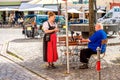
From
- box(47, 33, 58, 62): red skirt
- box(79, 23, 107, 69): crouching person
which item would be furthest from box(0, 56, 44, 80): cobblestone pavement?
box(79, 23, 107, 69): crouching person

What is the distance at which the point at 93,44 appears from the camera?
1277 centimetres

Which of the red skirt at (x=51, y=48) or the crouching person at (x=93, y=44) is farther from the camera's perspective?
the red skirt at (x=51, y=48)

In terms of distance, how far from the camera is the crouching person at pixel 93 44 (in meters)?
12.6

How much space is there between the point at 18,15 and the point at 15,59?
163 feet

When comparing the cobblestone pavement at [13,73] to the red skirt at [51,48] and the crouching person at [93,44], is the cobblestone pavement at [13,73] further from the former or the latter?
the crouching person at [93,44]

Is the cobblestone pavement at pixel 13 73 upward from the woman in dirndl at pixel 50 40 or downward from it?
Answer: downward

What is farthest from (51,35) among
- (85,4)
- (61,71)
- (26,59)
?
(85,4)

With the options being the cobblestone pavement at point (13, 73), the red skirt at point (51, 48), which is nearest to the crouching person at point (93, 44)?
the red skirt at point (51, 48)

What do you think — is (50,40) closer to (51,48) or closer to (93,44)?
(51,48)

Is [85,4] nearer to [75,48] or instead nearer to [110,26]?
[110,26]

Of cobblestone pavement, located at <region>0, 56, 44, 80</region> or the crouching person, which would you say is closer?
cobblestone pavement, located at <region>0, 56, 44, 80</region>

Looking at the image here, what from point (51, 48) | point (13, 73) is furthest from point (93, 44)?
point (13, 73)

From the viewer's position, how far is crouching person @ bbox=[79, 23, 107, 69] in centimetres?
1257

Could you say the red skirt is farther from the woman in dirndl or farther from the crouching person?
the crouching person
